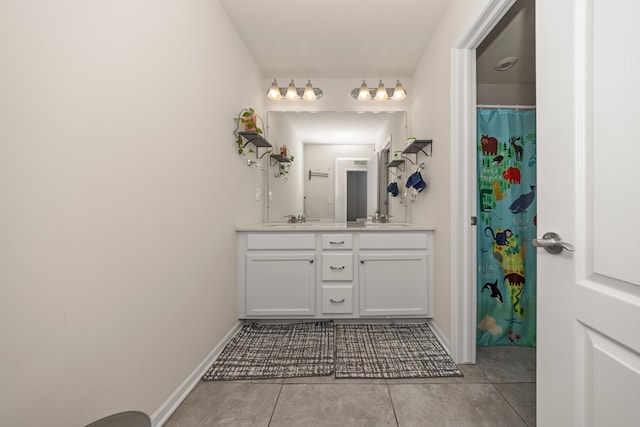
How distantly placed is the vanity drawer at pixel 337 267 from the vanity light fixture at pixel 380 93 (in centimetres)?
160

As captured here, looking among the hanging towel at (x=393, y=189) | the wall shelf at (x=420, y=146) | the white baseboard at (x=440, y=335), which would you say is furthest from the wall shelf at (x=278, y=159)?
the white baseboard at (x=440, y=335)

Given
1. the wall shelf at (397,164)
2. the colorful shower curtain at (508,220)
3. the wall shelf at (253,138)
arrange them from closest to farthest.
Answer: the colorful shower curtain at (508,220)
the wall shelf at (253,138)
the wall shelf at (397,164)

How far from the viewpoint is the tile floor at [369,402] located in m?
1.26

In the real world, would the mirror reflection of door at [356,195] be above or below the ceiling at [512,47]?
below

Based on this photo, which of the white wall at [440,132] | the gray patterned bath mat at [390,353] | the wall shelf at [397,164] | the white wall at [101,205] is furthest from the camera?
the wall shelf at [397,164]

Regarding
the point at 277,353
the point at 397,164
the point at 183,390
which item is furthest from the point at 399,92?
the point at 183,390

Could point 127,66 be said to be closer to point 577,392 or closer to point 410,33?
point 577,392

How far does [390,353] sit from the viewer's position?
1804 millimetres

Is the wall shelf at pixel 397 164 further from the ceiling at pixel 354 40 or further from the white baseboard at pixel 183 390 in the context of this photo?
the white baseboard at pixel 183 390

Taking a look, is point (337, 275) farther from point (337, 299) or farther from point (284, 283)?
point (284, 283)

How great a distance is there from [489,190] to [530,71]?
4.58ft

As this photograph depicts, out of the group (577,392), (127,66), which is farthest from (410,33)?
(577,392)

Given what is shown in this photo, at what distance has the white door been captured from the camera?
59cm

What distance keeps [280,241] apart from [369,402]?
1.24 metres
